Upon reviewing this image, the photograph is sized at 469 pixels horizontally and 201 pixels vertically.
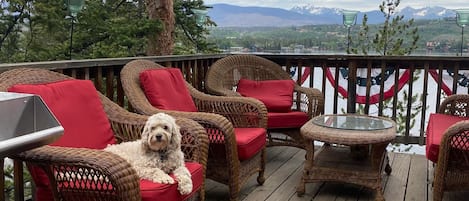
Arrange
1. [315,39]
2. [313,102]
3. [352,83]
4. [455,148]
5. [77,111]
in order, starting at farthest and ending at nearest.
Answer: [315,39] < [352,83] < [313,102] < [455,148] < [77,111]

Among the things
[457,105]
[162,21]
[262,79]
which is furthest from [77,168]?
[162,21]

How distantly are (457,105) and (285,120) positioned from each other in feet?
4.99

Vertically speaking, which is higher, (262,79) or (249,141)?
(262,79)

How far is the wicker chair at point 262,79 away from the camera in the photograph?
4.38 m

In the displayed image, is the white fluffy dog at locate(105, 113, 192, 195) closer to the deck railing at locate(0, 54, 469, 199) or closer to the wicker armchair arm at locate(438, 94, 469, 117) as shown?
the deck railing at locate(0, 54, 469, 199)

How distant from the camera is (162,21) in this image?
7.71 m

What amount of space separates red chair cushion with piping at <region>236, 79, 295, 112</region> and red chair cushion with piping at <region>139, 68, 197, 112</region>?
1034 millimetres

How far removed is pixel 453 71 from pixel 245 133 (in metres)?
2.68

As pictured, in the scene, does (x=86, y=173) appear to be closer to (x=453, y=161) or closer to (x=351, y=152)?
(x=453, y=161)

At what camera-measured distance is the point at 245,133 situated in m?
3.38

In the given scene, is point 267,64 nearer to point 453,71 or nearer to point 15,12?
point 453,71

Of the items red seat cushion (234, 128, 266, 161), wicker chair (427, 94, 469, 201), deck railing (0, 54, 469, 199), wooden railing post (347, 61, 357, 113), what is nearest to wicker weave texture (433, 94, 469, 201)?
wicker chair (427, 94, 469, 201)

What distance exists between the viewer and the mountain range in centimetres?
778

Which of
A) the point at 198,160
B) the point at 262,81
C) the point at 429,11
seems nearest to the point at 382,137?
the point at 198,160
